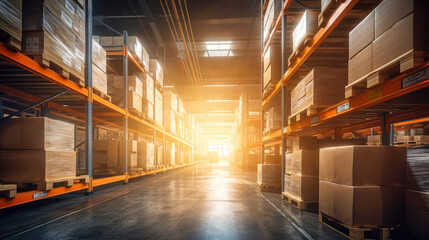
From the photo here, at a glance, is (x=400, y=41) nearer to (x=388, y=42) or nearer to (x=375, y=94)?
(x=388, y=42)

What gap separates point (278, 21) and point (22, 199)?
18.7ft

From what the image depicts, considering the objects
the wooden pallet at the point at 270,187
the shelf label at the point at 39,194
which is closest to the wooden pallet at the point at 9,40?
the shelf label at the point at 39,194

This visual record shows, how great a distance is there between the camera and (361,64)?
2.34m

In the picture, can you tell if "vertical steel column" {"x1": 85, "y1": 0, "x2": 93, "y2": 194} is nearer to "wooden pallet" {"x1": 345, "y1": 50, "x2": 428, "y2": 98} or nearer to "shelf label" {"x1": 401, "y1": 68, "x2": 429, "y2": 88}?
"wooden pallet" {"x1": 345, "y1": 50, "x2": 428, "y2": 98}

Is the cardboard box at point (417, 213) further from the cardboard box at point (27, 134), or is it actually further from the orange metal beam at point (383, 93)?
the cardboard box at point (27, 134)

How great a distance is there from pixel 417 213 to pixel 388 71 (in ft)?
4.67

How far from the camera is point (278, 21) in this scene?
192 inches

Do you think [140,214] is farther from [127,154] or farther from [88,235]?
[127,154]

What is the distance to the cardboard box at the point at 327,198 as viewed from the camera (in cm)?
249

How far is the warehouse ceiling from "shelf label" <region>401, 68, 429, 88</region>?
5752 millimetres

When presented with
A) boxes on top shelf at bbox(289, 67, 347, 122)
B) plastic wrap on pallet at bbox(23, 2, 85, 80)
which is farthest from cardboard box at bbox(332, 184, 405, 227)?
plastic wrap on pallet at bbox(23, 2, 85, 80)

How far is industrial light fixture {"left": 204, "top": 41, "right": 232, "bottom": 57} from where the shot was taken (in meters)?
10.9

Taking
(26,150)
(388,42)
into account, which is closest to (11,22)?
(26,150)

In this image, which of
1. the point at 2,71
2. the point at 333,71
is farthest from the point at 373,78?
the point at 2,71
